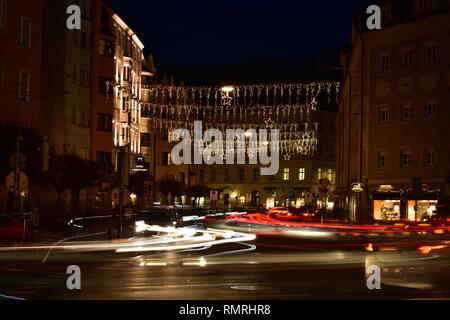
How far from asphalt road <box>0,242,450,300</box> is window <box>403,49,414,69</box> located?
30.2 m

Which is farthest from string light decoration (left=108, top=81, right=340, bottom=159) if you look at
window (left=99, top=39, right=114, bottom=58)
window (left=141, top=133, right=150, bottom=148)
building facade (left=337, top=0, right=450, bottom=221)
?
building facade (left=337, top=0, right=450, bottom=221)

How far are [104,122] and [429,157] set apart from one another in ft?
87.9

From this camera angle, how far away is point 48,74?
187 feet

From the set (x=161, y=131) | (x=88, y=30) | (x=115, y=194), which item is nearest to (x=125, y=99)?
(x=88, y=30)

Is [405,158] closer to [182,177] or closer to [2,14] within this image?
[2,14]

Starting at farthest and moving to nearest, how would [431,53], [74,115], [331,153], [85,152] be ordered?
[331,153]
[85,152]
[74,115]
[431,53]

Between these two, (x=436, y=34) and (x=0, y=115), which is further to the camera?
(x=436, y=34)

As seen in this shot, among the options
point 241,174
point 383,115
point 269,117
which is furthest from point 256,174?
point 383,115

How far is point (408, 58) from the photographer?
2189 inches

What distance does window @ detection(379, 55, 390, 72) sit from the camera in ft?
187

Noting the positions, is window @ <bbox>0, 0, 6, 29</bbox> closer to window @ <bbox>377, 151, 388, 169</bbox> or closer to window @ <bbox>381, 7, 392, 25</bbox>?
window @ <bbox>381, 7, 392, 25</bbox>
